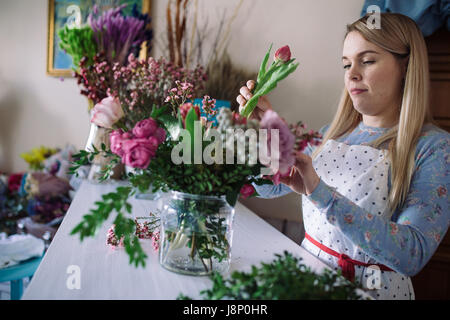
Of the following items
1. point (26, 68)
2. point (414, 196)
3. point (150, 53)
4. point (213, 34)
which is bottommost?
point (414, 196)

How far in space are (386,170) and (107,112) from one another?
0.76m

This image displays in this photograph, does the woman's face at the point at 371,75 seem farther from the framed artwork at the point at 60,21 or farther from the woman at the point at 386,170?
the framed artwork at the point at 60,21

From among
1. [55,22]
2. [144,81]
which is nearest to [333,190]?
[144,81]

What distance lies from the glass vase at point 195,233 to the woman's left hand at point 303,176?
161 millimetres

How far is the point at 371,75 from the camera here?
3.40 ft

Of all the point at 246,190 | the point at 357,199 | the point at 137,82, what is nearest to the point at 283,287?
the point at 246,190

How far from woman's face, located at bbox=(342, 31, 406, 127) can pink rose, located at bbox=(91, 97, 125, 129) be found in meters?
0.70

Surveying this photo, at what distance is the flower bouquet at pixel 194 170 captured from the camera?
22.4 inches

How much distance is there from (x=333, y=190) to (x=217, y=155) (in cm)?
29

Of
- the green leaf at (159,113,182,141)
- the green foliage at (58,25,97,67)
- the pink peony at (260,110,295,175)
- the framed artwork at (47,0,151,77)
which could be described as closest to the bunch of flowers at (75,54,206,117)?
the green foliage at (58,25,97,67)

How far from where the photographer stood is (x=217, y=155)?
65 centimetres

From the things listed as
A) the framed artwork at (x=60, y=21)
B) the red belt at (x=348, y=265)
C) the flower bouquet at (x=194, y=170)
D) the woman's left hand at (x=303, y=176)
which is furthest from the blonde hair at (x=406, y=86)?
the framed artwork at (x=60, y=21)

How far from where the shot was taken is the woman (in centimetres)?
83
